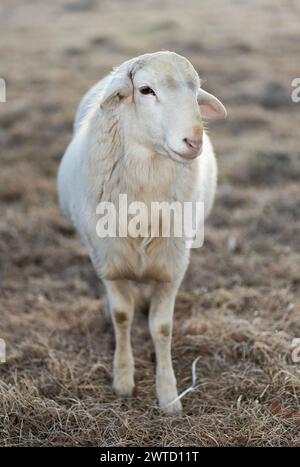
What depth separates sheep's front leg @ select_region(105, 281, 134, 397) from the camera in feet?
10.2

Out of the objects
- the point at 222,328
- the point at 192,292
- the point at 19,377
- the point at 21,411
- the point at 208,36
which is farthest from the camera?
the point at 208,36

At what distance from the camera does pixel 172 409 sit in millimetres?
2969

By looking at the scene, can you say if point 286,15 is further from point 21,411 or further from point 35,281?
point 21,411

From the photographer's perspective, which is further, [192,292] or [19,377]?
[192,292]

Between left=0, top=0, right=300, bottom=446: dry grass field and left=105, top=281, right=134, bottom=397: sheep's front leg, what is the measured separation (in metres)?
0.08

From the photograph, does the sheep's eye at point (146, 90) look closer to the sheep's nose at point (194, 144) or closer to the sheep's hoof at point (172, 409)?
the sheep's nose at point (194, 144)

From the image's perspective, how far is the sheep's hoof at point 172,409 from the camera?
2953 mm

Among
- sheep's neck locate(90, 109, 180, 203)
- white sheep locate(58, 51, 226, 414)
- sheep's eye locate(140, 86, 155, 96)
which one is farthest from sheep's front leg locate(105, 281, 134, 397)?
sheep's eye locate(140, 86, 155, 96)

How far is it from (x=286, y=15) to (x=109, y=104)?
547 inches

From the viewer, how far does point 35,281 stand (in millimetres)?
4312

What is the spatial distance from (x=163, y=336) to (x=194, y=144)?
1233 mm

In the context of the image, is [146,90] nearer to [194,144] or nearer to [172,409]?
[194,144]

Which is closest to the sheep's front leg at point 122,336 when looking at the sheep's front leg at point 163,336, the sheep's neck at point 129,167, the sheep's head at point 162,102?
the sheep's front leg at point 163,336
